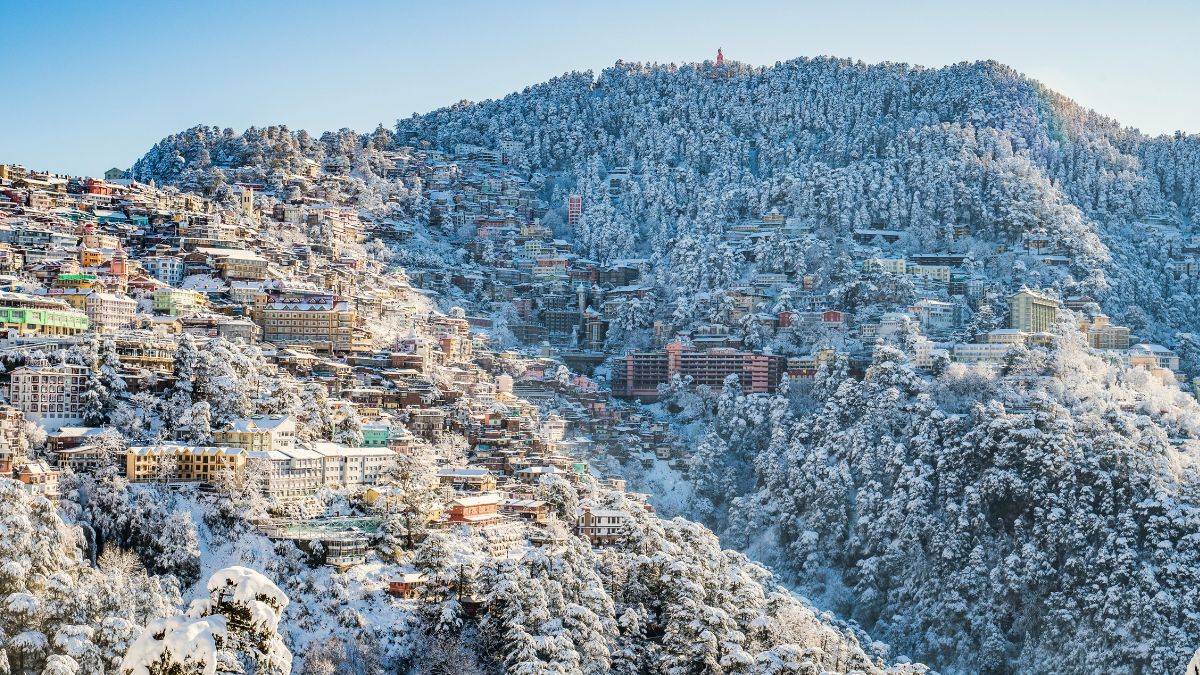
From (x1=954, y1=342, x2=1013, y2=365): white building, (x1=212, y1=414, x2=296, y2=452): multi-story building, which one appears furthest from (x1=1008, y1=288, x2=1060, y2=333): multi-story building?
(x1=212, y1=414, x2=296, y2=452): multi-story building

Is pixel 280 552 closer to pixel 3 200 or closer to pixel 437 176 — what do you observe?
pixel 3 200

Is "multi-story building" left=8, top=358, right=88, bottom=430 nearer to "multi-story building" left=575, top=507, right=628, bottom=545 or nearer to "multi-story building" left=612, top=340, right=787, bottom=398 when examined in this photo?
"multi-story building" left=575, top=507, right=628, bottom=545

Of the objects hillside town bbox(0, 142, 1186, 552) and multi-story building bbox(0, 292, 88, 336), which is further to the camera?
multi-story building bbox(0, 292, 88, 336)

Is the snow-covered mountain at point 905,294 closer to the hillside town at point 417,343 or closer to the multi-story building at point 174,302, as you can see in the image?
the hillside town at point 417,343

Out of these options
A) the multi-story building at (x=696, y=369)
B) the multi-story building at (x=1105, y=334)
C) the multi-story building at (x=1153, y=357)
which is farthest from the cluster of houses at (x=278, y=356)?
the multi-story building at (x=1153, y=357)

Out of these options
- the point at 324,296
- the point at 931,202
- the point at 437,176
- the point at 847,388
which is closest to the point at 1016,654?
the point at 847,388

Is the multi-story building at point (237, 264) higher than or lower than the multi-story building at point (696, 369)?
higher

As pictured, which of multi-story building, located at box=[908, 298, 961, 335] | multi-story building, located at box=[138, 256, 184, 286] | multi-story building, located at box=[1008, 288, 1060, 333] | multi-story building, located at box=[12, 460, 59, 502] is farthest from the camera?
multi-story building, located at box=[908, 298, 961, 335]
